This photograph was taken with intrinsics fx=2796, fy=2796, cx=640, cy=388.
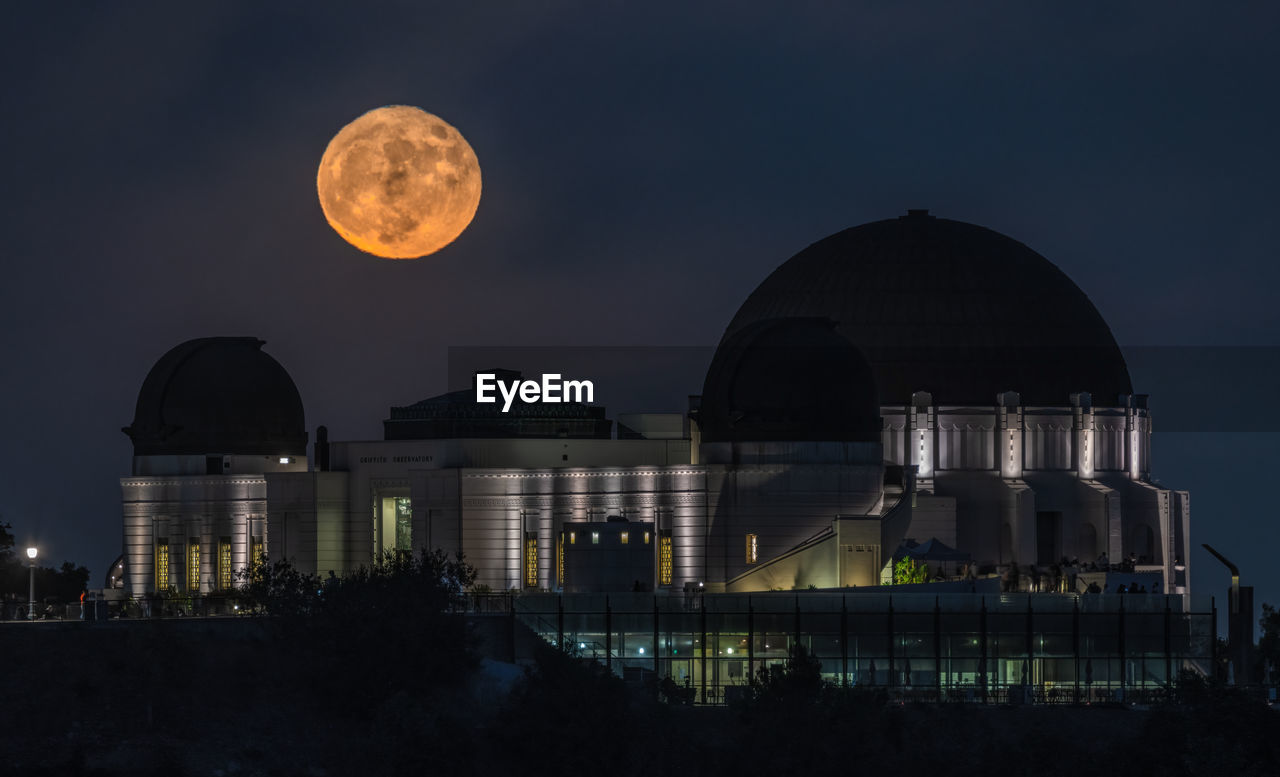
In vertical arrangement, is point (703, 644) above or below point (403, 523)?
below

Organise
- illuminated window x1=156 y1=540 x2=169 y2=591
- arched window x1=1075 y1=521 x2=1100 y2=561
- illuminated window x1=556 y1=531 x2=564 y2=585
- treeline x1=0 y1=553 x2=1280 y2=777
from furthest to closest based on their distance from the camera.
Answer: arched window x1=1075 y1=521 x2=1100 y2=561 < illuminated window x1=156 y1=540 x2=169 y2=591 < illuminated window x1=556 y1=531 x2=564 y2=585 < treeline x1=0 y1=553 x2=1280 y2=777

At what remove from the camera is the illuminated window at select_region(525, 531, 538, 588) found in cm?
15150

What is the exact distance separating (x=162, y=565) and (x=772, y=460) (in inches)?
1496

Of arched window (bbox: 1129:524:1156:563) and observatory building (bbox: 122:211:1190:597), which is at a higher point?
observatory building (bbox: 122:211:1190:597)

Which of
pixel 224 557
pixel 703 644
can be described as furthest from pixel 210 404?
pixel 703 644

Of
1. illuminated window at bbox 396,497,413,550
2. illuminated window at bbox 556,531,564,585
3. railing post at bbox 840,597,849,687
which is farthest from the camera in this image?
illuminated window at bbox 396,497,413,550

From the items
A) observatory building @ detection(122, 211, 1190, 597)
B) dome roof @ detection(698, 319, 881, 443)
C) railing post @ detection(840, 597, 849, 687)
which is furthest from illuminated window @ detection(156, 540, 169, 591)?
railing post @ detection(840, 597, 849, 687)

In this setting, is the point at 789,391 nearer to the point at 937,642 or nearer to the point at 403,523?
the point at 403,523

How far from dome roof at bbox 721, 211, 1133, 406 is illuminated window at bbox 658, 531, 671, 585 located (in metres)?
23.1

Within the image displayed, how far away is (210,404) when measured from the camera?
165875 mm

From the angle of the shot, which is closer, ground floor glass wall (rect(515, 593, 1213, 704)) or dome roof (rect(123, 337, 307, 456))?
ground floor glass wall (rect(515, 593, 1213, 704))

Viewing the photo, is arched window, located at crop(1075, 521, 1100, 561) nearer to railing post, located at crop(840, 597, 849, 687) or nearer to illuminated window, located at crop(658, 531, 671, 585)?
illuminated window, located at crop(658, 531, 671, 585)

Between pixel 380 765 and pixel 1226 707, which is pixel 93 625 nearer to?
pixel 380 765

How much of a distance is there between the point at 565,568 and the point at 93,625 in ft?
110
